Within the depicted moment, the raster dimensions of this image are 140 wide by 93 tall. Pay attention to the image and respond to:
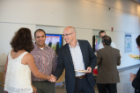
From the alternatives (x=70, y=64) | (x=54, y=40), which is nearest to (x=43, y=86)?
(x=70, y=64)

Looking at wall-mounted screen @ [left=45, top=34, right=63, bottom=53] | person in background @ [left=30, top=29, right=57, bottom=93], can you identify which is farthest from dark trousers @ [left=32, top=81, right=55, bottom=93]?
wall-mounted screen @ [left=45, top=34, right=63, bottom=53]

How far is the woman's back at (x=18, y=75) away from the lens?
2.04m

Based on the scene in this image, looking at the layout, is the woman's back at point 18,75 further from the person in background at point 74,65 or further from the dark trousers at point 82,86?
the dark trousers at point 82,86

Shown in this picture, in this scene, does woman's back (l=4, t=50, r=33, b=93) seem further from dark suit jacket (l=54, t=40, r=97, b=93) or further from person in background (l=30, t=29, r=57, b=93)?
dark suit jacket (l=54, t=40, r=97, b=93)

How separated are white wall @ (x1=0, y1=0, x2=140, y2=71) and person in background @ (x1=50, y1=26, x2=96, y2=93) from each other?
254 centimetres

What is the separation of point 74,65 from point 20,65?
104cm

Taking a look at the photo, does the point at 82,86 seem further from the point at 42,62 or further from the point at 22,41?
the point at 22,41

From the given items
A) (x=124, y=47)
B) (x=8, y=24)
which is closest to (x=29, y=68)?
(x=8, y=24)

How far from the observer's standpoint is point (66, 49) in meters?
2.78

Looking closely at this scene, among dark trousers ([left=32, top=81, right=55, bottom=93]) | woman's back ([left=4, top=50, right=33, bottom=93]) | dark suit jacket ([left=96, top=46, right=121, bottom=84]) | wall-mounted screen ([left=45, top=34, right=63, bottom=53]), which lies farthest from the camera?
wall-mounted screen ([left=45, top=34, right=63, bottom=53])

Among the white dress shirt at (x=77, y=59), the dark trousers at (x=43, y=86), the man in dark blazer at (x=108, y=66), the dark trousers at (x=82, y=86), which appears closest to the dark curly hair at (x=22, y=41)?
the dark trousers at (x=43, y=86)

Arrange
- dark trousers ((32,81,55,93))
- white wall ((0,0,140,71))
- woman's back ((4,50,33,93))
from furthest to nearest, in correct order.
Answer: white wall ((0,0,140,71)) < dark trousers ((32,81,55,93)) < woman's back ((4,50,33,93))

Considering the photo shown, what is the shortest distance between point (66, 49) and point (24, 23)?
2703mm

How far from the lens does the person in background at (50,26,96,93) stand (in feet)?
8.84
